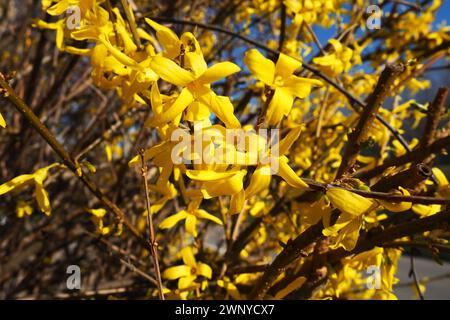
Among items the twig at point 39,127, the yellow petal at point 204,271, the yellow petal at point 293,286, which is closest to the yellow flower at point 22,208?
the twig at point 39,127

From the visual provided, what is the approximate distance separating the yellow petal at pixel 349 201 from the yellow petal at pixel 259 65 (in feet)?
0.82

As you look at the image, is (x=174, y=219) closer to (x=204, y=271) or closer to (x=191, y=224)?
(x=191, y=224)

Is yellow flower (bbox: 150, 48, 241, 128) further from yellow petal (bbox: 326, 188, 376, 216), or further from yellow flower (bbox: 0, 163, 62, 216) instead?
yellow flower (bbox: 0, 163, 62, 216)

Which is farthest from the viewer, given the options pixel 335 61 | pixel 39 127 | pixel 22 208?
pixel 22 208

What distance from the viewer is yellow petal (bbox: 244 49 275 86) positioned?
0.80 m

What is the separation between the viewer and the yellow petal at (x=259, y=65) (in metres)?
0.80

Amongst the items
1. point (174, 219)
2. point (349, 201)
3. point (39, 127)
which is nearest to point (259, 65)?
point (349, 201)

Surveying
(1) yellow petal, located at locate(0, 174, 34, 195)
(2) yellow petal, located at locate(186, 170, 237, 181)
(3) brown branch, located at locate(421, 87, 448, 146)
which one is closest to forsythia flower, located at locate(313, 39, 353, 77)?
(3) brown branch, located at locate(421, 87, 448, 146)

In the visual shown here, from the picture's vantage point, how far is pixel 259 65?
0.81 meters

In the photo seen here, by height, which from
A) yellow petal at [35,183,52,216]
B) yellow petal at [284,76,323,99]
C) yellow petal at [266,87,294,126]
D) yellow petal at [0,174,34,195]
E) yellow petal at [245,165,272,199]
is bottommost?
yellow petal at [35,183,52,216]

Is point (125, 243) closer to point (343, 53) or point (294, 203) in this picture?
point (294, 203)

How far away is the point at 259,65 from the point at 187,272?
84 centimetres

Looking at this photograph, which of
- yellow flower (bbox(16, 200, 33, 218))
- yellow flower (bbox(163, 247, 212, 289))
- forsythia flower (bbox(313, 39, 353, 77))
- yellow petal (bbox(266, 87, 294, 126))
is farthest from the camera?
yellow flower (bbox(16, 200, 33, 218))
